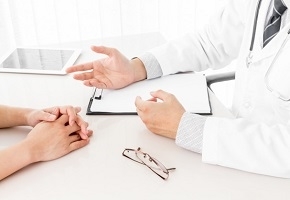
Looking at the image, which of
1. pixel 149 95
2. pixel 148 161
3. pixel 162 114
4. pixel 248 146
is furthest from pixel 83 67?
pixel 248 146

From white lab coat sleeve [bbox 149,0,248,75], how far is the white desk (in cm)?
35

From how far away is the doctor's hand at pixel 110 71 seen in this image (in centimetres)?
116

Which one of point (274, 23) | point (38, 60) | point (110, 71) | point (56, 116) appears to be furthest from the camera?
point (38, 60)

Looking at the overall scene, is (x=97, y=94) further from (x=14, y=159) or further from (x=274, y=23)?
(x=274, y=23)

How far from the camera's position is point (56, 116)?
0.97 meters

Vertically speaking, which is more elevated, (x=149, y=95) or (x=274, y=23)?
(x=274, y=23)

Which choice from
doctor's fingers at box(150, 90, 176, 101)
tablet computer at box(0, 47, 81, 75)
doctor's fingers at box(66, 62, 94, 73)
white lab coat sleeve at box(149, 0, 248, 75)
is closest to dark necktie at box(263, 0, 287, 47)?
white lab coat sleeve at box(149, 0, 248, 75)

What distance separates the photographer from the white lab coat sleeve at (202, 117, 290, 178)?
33.2 inches

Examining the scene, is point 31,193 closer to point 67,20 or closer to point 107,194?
point 107,194

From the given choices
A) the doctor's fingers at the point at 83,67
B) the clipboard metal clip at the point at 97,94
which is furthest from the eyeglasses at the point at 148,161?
the doctor's fingers at the point at 83,67

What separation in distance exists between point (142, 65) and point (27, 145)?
500 millimetres

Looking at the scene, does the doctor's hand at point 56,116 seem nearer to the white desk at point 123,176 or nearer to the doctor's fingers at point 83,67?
the white desk at point 123,176

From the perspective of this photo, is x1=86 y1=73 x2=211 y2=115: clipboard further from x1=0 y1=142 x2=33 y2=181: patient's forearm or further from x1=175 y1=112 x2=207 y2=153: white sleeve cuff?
x1=0 y1=142 x2=33 y2=181: patient's forearm

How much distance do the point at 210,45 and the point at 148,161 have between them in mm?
658
